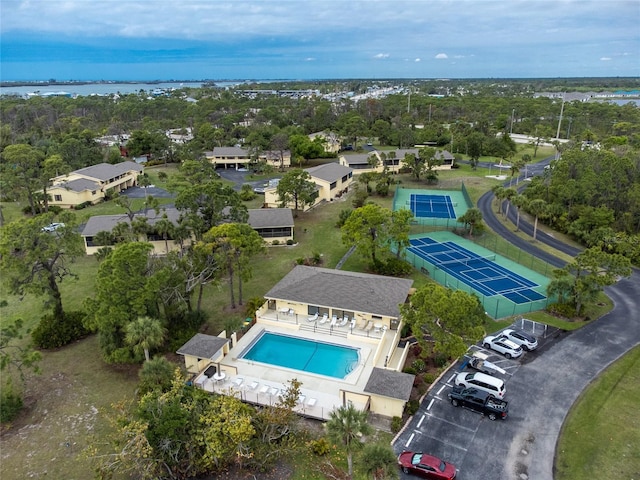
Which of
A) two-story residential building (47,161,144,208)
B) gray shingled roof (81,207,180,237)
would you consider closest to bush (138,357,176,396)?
gray shingled roof (81,207,180,237)

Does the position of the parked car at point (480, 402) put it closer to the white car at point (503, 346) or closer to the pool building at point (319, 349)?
the pool building at point (319, 349)

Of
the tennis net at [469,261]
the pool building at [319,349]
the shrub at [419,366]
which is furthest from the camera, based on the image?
the tennis net at [469,261]

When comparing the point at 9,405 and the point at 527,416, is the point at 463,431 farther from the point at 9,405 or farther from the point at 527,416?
the point at 9,405

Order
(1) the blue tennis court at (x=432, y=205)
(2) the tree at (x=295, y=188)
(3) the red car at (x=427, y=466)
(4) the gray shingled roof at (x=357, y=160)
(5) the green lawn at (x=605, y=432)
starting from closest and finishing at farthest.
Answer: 1. (3) the red car at (x=427, y=466)
2. (5) the green lawn at (x=605, y=432)
3. (2) the tree at (x=295, y=188)
4. (1) the blue tennis court at (x=432, y=205)
5. (4) the gray shingled roof at (x=357, y=160)

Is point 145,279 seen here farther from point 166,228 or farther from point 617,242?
point 617,242

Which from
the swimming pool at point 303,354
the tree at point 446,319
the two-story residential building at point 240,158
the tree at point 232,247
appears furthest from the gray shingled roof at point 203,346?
the two-story residential building at point 240,158

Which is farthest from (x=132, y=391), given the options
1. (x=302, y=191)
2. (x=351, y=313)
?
(x=302, y=191)
